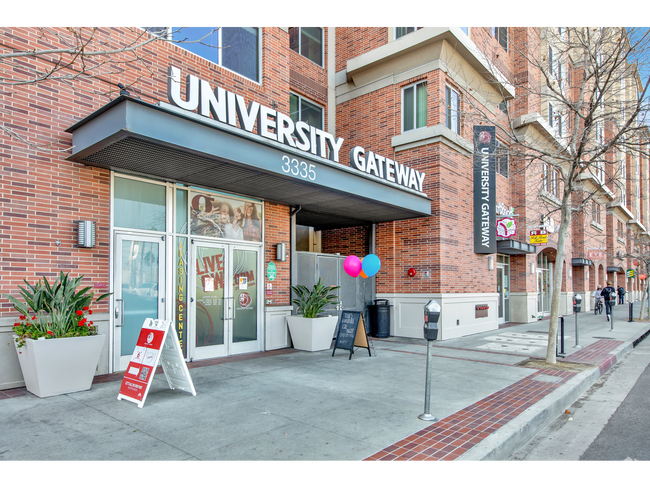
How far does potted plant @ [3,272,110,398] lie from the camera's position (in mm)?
5840

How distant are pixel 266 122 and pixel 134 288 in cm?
379

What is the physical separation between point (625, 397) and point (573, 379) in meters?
0.77

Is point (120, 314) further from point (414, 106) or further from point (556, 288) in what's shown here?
point (414, 106)

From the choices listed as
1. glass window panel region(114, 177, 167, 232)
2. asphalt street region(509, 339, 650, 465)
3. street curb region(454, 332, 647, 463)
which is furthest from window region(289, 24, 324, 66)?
asphalt street region(509, 339, 650, 465)

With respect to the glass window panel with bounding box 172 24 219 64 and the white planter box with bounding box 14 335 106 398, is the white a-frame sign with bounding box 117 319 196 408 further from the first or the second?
the glass window panel with bounding box 172 24 219 64

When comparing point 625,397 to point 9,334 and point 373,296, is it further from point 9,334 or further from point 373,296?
point 9,334

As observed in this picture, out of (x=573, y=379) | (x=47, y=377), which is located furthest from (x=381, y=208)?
(x=47, y=377)

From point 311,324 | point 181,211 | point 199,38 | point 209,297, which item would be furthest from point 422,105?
point 209,297

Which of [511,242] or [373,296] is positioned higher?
[511,242]

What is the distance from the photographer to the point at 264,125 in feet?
25.5

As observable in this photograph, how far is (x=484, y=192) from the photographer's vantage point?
47.0 feet

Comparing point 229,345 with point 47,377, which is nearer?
point 47,377

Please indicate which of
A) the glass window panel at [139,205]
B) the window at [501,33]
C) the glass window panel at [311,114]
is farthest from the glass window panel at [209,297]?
the window at [501,33]

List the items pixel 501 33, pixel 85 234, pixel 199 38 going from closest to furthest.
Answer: pixel 85 234, pixel 199 38, pixel 501 33
